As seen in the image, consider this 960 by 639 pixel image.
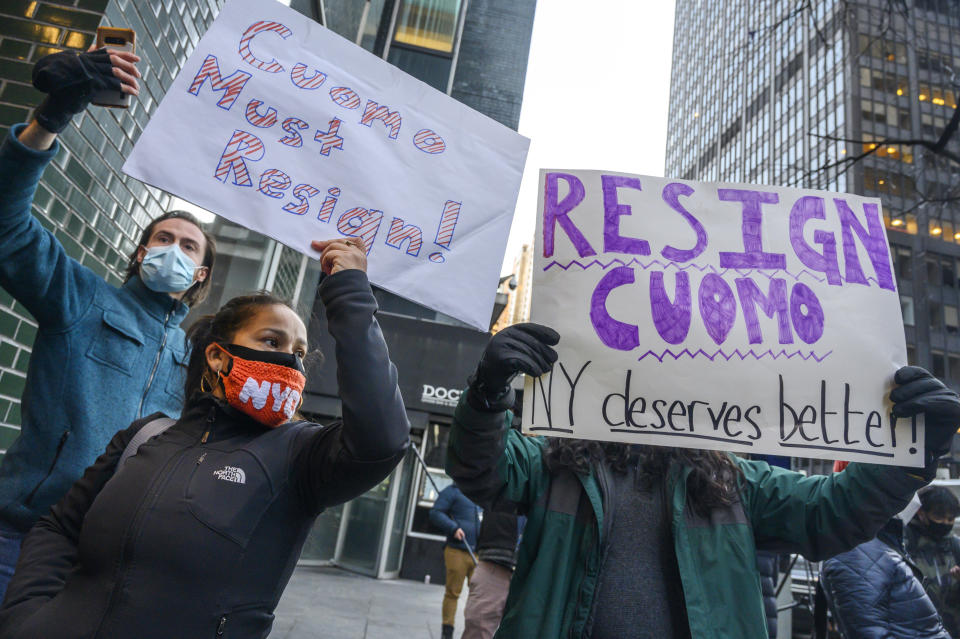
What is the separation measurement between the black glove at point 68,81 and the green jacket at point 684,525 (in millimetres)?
1406

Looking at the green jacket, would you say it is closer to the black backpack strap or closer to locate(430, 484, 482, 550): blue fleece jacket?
the black backpack strap

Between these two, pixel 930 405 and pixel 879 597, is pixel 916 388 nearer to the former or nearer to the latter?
pixel 930 405

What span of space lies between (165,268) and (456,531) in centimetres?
504

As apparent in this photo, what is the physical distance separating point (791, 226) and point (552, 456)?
3.85 feet

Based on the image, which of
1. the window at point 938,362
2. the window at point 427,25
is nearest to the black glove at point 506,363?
the window at point 427,25

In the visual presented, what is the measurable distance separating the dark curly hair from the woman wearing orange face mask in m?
0.62

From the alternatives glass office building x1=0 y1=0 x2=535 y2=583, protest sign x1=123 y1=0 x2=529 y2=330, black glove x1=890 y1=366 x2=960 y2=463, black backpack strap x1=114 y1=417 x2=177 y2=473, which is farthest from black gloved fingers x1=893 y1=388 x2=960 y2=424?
glass office building x1=0 y1=0 x2=535 y2=583

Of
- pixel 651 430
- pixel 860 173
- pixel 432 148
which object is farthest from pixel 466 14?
pixel 860 173

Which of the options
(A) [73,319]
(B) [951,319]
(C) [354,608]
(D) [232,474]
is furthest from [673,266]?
(B) [951,319]

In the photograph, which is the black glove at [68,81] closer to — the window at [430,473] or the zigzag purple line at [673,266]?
the zigzag purple line at [673,266]

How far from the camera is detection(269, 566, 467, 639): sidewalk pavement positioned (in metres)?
6.01

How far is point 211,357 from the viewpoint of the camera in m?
1.75

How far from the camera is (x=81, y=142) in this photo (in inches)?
122

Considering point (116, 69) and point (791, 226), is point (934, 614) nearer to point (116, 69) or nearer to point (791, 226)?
point (791, 226)
